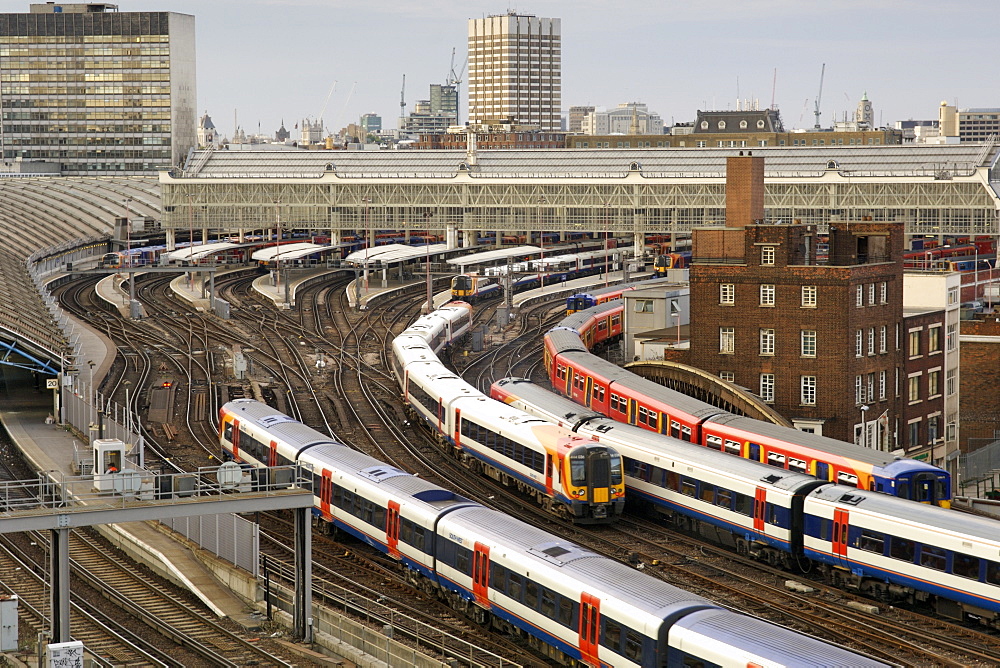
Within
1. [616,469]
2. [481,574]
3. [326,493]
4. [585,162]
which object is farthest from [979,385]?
[585,162]

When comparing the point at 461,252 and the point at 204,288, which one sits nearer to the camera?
the point at 204,288

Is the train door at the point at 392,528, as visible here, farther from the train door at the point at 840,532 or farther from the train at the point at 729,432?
the train at the point at 729,432

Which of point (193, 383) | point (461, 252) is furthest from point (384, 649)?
point (461, 252)

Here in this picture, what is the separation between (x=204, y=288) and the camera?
368 ft

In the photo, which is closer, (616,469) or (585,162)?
(616,469)

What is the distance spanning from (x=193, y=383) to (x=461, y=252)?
66800 millimetres

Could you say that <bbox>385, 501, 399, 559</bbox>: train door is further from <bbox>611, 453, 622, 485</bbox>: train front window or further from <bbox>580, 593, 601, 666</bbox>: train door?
<bbox>580, 593, 601, 666</bbox>: train door

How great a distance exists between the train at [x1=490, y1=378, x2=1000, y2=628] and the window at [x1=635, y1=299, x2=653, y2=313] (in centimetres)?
2968

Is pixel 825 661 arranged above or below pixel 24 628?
above

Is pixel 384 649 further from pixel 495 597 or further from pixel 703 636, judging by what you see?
pixel 703 636

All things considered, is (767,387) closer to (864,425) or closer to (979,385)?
(864,425)

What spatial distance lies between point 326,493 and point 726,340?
23594mm

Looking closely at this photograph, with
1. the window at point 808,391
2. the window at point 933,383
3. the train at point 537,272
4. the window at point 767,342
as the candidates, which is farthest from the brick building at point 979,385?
the train at point 537,272

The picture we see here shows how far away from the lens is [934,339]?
66.0 m
